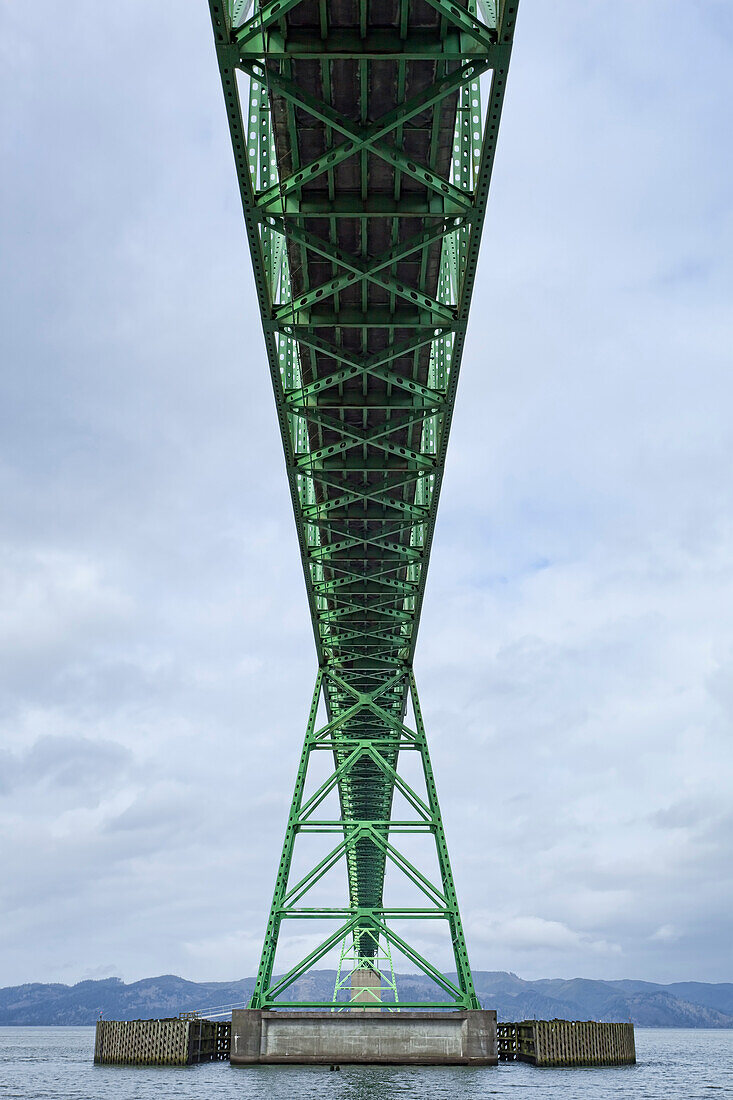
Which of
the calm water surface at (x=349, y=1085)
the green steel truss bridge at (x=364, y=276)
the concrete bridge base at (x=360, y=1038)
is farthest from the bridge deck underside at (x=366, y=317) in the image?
the calm water surface at (x=349, y=1085)

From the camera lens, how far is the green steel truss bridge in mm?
14977

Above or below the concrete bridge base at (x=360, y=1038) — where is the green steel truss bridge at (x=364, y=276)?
above

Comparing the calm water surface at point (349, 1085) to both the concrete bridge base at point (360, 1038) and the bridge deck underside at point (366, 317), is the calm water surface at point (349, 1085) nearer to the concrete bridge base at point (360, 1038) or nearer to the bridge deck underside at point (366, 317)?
the concrete bridge base at point (360, 1038)

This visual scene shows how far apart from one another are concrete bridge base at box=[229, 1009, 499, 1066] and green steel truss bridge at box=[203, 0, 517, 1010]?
74 cm

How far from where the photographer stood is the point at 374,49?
1506cm

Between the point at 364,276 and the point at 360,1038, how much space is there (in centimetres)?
1912

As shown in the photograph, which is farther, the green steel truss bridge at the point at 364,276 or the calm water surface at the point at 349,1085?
the calm water surface at the point at 349,1085

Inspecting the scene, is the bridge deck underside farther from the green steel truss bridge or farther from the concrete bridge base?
the concrete bridge base

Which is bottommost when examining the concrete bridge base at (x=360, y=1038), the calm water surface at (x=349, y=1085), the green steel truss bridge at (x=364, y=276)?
the calm water surface at (x=349, y=1085)

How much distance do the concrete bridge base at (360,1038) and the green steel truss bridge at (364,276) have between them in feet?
2.43

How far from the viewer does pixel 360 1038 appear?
86.4 feet

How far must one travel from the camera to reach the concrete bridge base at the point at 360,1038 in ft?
85.9

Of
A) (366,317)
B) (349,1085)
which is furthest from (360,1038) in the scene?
(366,317)

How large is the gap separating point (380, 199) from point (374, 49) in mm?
3391
